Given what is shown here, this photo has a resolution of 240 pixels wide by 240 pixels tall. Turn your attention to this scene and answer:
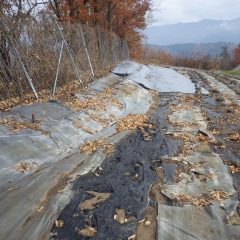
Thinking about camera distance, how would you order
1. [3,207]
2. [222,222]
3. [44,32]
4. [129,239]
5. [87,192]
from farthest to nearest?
[44,32]
[87,192]
[3,207]
[222,222]
[129,239]

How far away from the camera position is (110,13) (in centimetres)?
2398

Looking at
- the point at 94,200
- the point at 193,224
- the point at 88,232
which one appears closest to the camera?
the point at 88,232

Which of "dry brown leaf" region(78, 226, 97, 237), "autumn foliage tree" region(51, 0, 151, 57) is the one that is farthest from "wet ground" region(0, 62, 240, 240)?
"autumn foliage tree" region(51, 0, 151, 57)

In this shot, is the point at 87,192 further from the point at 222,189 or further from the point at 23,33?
the point at 23,33

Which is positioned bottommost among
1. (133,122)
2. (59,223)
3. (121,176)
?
(133,122)

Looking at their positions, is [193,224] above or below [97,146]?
above

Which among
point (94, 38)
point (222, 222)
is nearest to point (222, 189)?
point (222, 222)

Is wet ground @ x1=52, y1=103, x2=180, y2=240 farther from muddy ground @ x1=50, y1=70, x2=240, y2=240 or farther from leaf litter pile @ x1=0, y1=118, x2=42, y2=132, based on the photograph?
leaf litter pile @ x1=0, y1=118, x2=42, y2=132

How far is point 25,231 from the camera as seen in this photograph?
363 cm

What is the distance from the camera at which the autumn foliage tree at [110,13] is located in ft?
62.4

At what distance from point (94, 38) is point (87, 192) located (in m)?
11.7

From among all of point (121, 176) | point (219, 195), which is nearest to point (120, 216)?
point (121, 176)

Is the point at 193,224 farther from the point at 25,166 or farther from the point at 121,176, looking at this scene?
the point at 25,166

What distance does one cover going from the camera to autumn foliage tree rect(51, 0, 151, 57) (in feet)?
62.4
